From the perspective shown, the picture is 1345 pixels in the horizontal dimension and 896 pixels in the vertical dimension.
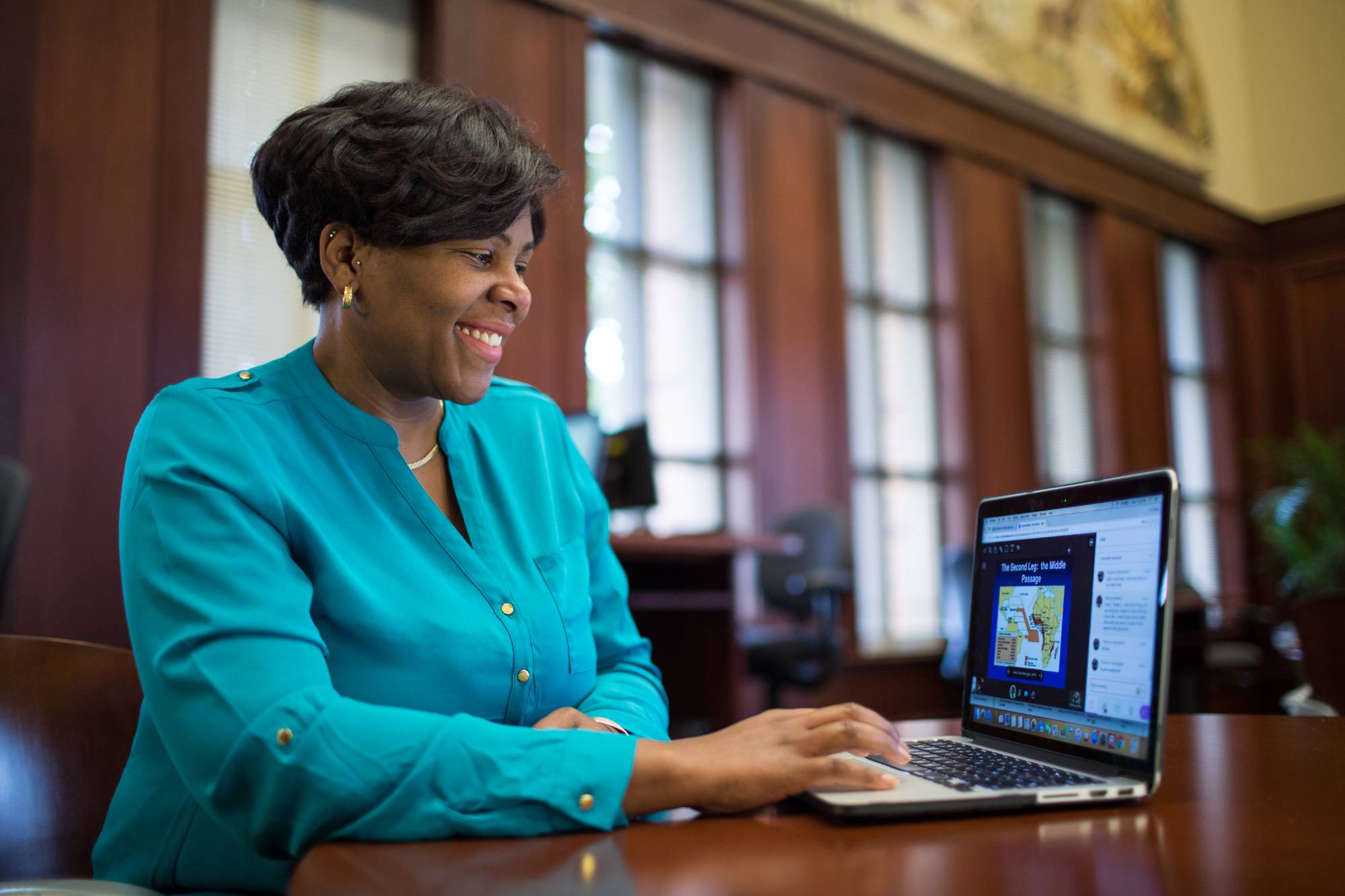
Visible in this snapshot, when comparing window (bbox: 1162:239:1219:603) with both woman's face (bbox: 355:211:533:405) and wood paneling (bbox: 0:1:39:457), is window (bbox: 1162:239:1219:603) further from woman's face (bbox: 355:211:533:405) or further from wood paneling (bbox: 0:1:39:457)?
woman's face (bbox: 355:211:533:405)

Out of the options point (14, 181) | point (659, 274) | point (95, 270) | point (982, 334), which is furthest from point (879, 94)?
point (14, 181)

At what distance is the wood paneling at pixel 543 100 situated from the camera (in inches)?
187

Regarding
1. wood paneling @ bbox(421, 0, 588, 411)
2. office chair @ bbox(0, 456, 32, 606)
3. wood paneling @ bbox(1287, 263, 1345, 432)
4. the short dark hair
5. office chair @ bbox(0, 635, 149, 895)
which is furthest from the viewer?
wood paneling @ bbox(1287, 263, 1345, 432)

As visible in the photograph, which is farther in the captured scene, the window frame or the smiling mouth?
the window frame

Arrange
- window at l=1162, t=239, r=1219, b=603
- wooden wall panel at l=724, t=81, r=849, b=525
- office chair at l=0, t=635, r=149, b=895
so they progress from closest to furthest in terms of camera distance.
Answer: office chair at l=0, t=635, r=149, b=895 < wooden wall panel at l=724, t=81, r=849, b=525 < window at l=1162, t=239, r=1219, b=603

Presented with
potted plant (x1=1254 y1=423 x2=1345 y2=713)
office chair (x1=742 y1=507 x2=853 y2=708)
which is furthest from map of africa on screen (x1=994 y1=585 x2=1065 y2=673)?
potted plant (x1=1254 y1=423 x2=1345 y2=713)

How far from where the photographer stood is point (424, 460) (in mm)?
1406

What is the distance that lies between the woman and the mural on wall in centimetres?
543

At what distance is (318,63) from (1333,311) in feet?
29.3

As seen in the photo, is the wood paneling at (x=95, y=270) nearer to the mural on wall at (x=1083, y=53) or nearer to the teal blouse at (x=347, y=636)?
the teal blouse at (x=347, y=636)

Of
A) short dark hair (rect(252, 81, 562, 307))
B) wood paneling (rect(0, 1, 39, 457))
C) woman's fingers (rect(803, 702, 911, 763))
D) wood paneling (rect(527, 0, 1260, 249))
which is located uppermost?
wood paneling (rect(527, 0, 1260, 249))

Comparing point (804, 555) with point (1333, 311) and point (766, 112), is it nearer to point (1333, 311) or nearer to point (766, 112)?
point (766, 112)

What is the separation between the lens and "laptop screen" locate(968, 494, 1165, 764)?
3.10ft

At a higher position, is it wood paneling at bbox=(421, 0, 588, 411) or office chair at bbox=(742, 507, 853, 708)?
wood paneling at bbox=(421, 0, 588, 411)
